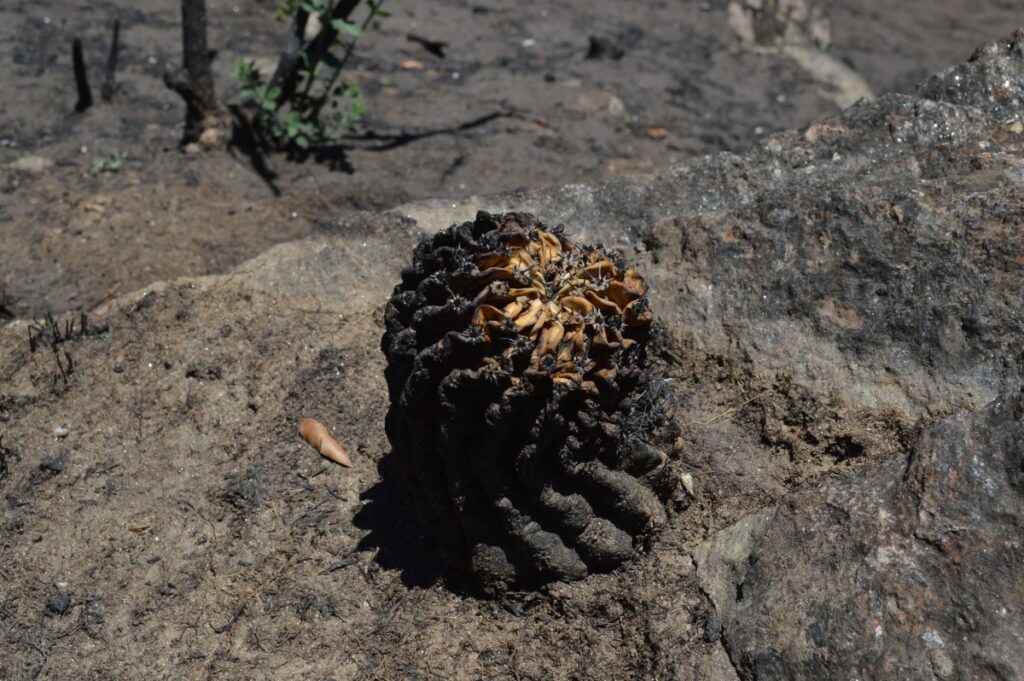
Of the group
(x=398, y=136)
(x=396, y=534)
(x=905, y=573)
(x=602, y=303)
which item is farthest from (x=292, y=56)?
(x=905, y=573)

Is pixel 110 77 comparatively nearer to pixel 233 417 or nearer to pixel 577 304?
pixel 233 417

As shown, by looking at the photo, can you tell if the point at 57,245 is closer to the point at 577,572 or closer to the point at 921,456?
the point at 577,572

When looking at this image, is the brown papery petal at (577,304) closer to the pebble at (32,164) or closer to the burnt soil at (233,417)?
the burnt soil at (233,417)

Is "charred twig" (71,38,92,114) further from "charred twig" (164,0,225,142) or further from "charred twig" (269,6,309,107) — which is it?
"charred twig" (269,6,309,107)

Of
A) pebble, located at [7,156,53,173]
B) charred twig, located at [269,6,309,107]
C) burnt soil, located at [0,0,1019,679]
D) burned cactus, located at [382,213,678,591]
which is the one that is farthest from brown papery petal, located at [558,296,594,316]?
pebble, located at [7,156,53,173]

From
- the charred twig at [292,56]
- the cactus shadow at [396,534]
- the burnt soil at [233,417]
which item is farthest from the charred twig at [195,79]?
the cactus shadow at [396,534]

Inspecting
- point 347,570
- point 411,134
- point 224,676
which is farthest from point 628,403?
point 411,134

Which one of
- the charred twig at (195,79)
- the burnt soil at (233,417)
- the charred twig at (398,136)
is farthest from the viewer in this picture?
the charred twig at (398,136)
